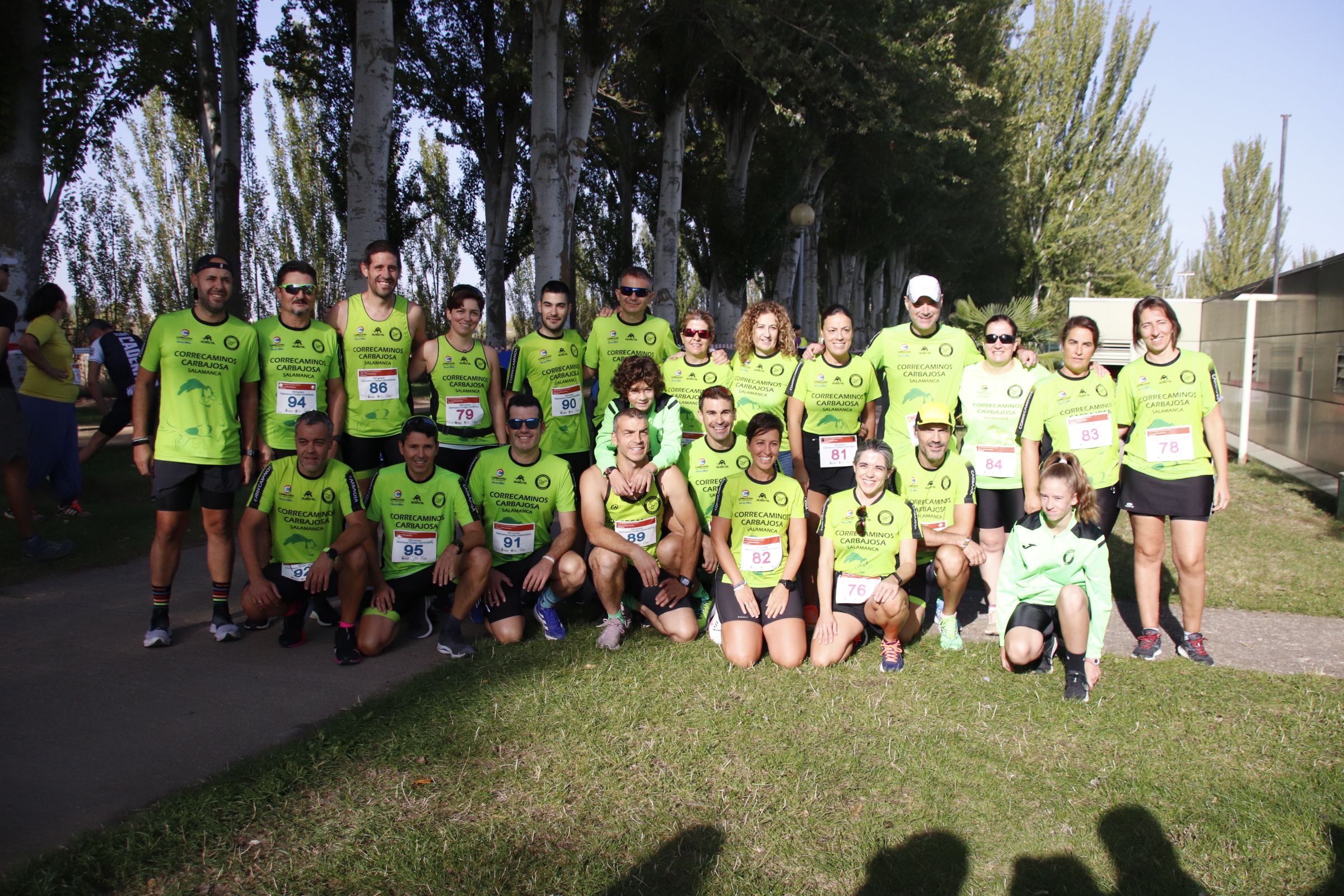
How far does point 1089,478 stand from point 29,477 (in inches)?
321

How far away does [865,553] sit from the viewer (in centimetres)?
525

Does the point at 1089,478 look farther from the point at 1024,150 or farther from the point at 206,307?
the point at 1024,150

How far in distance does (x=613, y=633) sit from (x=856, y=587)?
144 cm

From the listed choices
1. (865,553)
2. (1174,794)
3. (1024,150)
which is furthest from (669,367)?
(1024,150)

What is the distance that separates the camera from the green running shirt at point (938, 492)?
5.48 metres

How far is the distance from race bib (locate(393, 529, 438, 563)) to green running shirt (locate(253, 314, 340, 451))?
89 cm

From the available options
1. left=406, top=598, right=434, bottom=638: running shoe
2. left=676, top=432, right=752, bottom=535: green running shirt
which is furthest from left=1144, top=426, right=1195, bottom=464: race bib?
left=406, top=598, right=434, bottom=638: running shoe

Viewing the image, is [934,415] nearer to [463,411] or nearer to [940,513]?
[940,513]

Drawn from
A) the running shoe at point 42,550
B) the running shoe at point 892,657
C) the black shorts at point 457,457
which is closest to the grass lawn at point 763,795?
the running shoe at point 892,657

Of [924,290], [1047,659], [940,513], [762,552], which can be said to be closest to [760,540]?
[762,552]

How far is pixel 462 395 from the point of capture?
5902 millimetres

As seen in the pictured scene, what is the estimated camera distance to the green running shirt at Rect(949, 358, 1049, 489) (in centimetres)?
554

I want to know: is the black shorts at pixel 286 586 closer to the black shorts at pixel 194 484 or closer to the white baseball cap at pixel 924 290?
the black shorts at pixel 194 484

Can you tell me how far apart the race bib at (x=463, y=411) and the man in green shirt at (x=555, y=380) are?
0.86 feet
